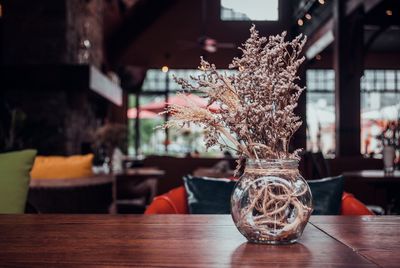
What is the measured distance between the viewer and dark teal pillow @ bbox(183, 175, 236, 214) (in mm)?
1747

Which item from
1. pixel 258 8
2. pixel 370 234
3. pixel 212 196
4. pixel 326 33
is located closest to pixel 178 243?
pixel 370 234

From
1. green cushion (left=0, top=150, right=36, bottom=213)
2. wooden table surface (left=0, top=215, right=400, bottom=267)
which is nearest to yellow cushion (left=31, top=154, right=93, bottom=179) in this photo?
green cushion (left=0, top=150, right=36, bottom=213)

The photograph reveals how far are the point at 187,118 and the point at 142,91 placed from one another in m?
12.5

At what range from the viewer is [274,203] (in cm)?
109

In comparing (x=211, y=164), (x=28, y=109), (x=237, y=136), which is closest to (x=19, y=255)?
(x=237, y=136)

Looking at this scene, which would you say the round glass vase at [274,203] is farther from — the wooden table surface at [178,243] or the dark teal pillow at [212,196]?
the dark teal pillow at [212,196]

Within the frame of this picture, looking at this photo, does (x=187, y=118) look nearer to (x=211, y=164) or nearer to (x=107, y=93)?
(x=211, y=164)

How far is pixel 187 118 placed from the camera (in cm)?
116

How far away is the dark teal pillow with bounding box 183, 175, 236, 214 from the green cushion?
66 cm

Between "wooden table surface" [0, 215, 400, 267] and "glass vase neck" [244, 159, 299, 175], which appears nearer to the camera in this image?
"wooden table surface" [0, 215, 400, 267]

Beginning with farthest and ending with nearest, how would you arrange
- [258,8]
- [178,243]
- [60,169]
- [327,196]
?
[60,169] → [258,8] → [327,196] → [178,243]

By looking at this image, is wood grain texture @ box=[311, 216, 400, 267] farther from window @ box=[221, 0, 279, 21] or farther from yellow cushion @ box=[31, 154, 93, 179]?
yellow cushion @ box=[31, 154, 93, 179]

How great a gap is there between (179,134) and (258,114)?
0.85 meters

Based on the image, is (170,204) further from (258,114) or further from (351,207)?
(258,114)
